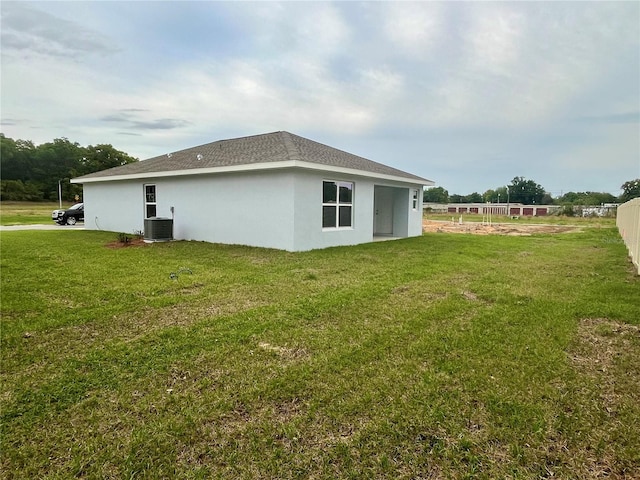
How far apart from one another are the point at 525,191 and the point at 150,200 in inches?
4154

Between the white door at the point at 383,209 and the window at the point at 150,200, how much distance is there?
963 cm

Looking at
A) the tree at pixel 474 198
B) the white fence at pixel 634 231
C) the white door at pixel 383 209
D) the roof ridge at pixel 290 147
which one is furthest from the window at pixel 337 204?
the tree at pixel 474 198

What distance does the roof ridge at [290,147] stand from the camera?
10.3 meters

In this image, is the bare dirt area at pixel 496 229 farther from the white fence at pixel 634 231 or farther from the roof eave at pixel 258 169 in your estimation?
the white fence at pixel 634 231

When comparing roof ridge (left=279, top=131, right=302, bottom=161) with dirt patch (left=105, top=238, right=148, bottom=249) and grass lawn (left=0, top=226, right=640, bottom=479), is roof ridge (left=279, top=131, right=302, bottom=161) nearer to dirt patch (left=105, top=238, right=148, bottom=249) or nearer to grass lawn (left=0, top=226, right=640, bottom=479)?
grass lawn (left=0, top=226, right=640, bottom=479)

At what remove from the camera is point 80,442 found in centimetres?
229

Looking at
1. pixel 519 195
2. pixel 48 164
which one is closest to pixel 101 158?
pixel 48 164

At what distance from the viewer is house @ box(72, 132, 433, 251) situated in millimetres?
10797

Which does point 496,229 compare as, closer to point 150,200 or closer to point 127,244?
point 150,200

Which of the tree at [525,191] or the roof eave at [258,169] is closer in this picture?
the roof eave at [258,169]

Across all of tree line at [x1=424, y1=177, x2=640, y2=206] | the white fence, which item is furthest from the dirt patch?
tree line at [x1=424, y1=177, x2=640, y2=206]

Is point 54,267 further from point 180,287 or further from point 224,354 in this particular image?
point 224,354

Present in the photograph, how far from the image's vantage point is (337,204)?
12273 mm

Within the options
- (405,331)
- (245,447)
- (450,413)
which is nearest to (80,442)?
(245,447)
